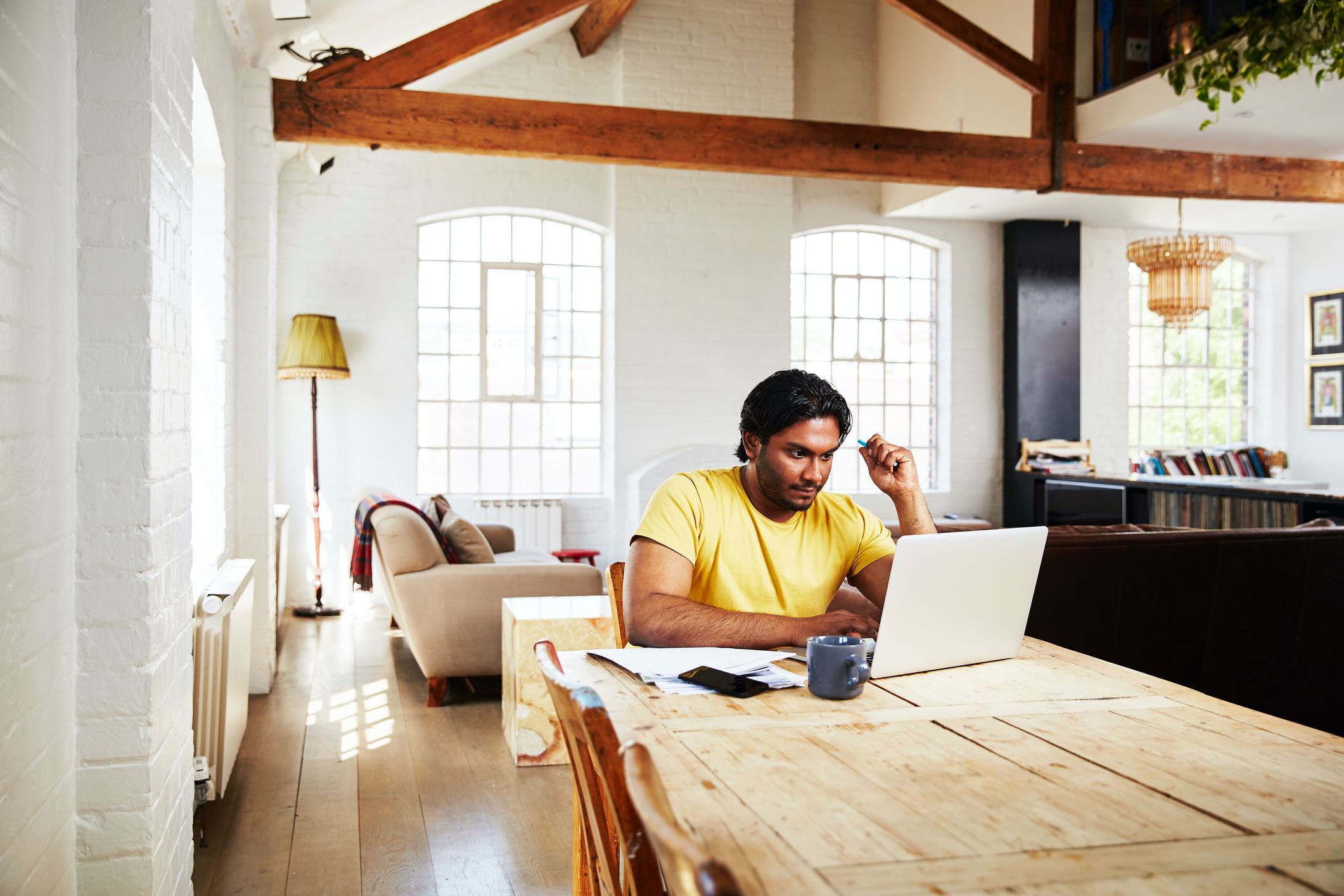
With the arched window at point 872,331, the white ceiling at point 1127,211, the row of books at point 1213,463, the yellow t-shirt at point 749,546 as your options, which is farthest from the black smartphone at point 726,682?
the row of books at point 1213,463

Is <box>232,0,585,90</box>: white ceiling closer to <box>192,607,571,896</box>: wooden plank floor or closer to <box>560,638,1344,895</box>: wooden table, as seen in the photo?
<box>192,607,571,896</box>: wooden plank floor

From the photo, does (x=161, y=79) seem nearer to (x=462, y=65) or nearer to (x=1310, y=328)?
(x=462, y=65)

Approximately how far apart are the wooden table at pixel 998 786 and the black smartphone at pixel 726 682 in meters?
0.02

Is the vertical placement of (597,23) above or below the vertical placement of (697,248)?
above

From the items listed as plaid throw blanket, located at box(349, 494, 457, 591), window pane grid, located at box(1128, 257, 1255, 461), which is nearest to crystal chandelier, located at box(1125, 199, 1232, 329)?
window pane grid, located at box(1128, 257, 1255, 461)

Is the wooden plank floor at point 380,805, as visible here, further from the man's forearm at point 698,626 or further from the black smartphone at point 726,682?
the black smartphone at point 726,682

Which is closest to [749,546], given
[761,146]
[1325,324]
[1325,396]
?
[761,146]

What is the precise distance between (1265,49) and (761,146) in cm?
225

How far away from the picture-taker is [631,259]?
7234mm

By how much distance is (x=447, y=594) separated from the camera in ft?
13.8

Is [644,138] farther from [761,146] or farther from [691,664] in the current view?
[691,664]

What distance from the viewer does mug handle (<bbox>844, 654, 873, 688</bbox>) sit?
1.55 metres

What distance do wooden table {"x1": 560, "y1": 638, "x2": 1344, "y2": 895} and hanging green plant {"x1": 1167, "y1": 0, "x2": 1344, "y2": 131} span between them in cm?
370

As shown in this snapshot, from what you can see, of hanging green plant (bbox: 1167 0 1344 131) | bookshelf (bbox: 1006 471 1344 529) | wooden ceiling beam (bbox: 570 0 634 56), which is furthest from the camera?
wooden ceiling beam (bbox: 570 0 634 56)
